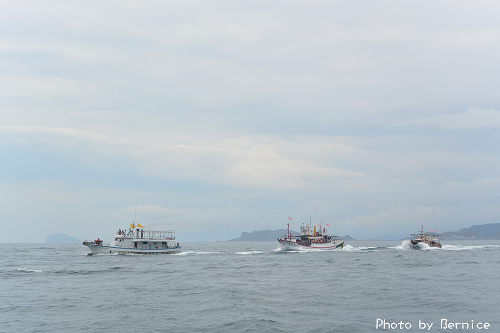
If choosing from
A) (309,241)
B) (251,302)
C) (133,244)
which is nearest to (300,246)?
(309,241)

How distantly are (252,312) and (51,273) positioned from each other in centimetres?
4781

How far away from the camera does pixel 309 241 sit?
142375 millimetres

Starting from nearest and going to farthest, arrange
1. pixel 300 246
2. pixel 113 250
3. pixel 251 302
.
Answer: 1. pixel 251 302
2. pixel 113 250
3. pixel 300 246

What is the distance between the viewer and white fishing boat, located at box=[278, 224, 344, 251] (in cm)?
14150

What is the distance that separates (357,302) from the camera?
42625mm

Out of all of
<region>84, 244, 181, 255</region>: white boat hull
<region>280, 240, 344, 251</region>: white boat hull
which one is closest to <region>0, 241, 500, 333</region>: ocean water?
<region>84, 244, 181, 255</region>: white boat hull

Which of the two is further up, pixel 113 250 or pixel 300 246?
pixel 113 250

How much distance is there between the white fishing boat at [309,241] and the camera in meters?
142

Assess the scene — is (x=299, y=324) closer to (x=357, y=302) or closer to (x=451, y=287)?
(x=357, y=302)

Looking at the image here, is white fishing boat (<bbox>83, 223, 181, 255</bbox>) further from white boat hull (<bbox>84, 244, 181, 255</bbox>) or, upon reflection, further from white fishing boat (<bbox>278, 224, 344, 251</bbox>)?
white fishing boat (<bbox>278, 224, 344, 251</bbox>)

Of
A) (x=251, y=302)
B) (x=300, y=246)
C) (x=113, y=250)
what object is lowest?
(x=251, y=302)

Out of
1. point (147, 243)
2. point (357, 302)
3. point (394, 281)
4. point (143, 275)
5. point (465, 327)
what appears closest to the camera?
point (465, 327)

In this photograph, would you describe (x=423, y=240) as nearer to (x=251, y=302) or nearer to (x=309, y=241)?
(x=309, y=241)

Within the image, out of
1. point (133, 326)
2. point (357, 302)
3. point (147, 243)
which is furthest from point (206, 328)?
point (147, 243)
